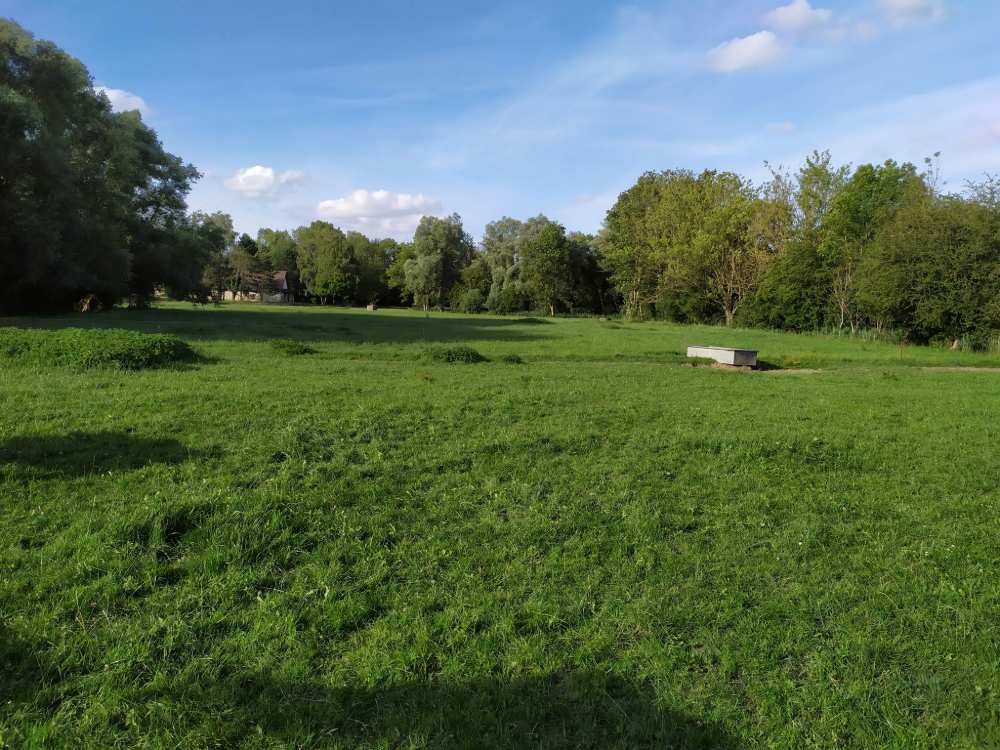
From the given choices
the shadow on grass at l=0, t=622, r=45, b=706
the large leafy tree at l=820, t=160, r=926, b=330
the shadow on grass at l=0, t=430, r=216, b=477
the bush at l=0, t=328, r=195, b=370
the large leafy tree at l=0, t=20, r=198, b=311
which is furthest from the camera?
the large leafy tree at l=820, t=160, r=926, b=330

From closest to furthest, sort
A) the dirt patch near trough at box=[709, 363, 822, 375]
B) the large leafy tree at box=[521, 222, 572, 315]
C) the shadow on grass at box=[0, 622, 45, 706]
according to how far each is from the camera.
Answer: the shadow on grass at box=[0, 622, 45, 706] → the dirt patch near trough at box=[709, 363, 822, 375] → the large leafy tree at box=[521, 222, 572, 315]

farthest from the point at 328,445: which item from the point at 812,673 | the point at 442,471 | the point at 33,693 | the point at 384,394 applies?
the point at 812,673

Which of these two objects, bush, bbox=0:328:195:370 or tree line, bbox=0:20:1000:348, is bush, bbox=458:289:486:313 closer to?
tree line, bbox=0:20:1000:348

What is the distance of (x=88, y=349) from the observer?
37.0ft

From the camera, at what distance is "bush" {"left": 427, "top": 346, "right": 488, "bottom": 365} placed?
54.1 ft

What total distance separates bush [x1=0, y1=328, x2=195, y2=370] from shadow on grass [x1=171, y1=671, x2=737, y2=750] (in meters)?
10.1

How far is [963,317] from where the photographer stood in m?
27.4

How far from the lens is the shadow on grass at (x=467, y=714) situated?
2.84m

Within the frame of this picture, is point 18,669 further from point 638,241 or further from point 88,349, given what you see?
point 638,241

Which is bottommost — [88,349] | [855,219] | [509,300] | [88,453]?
[88,453]

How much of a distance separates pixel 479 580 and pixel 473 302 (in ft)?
232

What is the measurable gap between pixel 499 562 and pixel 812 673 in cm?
211

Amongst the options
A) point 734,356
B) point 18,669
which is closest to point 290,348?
point 734,356

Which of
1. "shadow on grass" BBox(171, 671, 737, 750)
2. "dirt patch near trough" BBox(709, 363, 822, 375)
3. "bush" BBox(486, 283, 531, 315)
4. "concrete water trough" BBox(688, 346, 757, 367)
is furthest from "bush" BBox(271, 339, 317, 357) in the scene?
"bush" BBox(486, 283, 531, 315)
